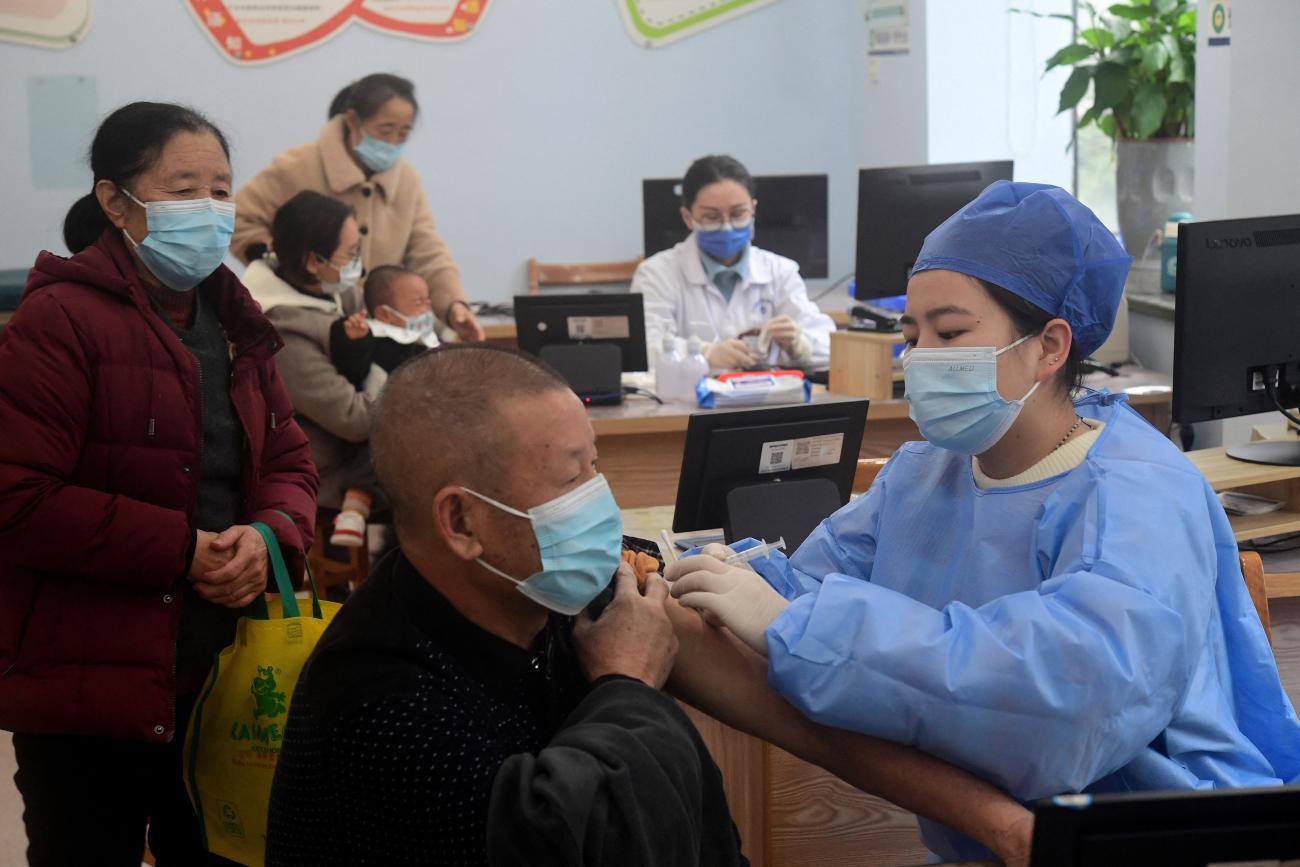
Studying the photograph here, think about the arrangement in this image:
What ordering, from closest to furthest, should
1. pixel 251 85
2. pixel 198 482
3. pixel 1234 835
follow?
pixel 1234 835, pixel 198 482, pixel 251 85

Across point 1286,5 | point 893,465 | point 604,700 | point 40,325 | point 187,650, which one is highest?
point 1286,5

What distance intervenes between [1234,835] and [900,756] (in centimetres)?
45

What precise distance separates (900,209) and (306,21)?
10.6ft

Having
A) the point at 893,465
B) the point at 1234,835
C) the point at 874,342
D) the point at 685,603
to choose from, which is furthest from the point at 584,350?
the point at 1234,835

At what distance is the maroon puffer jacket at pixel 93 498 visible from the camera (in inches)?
71.6

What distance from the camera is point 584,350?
3.80 metres

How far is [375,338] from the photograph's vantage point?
372cm

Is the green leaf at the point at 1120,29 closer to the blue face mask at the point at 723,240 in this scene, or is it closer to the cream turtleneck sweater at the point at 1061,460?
the blue face mask at the point at 723,240

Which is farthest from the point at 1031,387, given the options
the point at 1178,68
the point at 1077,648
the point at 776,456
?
the point at 1178,68

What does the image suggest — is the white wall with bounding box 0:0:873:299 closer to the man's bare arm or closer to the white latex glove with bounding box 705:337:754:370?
the white latex glove with bounding box 705:337:754:370

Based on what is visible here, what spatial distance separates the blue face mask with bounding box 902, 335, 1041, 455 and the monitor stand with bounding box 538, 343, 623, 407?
231 centimetres

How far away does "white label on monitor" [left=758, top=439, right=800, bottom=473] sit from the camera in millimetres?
2342

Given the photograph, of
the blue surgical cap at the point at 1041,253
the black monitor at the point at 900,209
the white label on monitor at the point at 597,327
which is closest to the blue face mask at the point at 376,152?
the white label on monitor at the point at 597,327

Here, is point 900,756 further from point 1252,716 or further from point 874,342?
point 874,342
